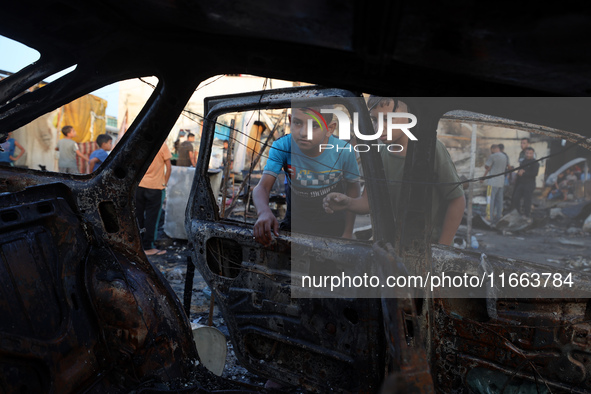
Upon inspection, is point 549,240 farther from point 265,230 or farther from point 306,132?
point 265,230

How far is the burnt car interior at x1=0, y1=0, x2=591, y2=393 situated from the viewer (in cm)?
101

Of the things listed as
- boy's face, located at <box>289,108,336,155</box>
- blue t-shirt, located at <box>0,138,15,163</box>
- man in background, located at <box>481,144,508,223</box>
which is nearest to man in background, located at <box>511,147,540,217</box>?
man in background, located at <box>481,144,508,223</box>

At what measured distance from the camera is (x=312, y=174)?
2.65 meters

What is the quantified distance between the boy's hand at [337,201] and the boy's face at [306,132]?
0.43 metres

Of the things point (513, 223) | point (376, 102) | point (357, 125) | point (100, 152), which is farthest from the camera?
point (513, 223)

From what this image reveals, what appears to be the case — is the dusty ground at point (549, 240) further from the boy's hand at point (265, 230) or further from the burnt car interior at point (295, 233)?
the boy's hand at point (265, 230)

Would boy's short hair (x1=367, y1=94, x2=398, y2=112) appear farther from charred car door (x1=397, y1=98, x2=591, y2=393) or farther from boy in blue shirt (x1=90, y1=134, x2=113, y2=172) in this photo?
boy in blue shirt (x1=90, y1=134, x2=113, y2=172)

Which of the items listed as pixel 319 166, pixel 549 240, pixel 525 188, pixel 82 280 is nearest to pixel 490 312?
pixel 319 166

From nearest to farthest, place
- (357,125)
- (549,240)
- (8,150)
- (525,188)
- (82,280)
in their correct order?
(82,280) → (357,125) → (8,150) → (549,240) → (525,188)

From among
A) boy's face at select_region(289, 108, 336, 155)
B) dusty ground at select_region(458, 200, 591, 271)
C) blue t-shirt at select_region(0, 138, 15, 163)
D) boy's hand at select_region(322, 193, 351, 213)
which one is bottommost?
dusty ground at select_region(458, 200, 591, 271)

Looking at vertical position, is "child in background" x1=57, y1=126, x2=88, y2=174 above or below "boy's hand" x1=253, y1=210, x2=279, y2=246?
above

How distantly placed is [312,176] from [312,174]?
0.6 inches

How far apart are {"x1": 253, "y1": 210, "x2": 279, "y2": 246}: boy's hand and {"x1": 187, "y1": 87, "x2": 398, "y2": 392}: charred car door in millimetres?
42

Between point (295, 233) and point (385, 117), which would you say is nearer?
point (295, 233)
